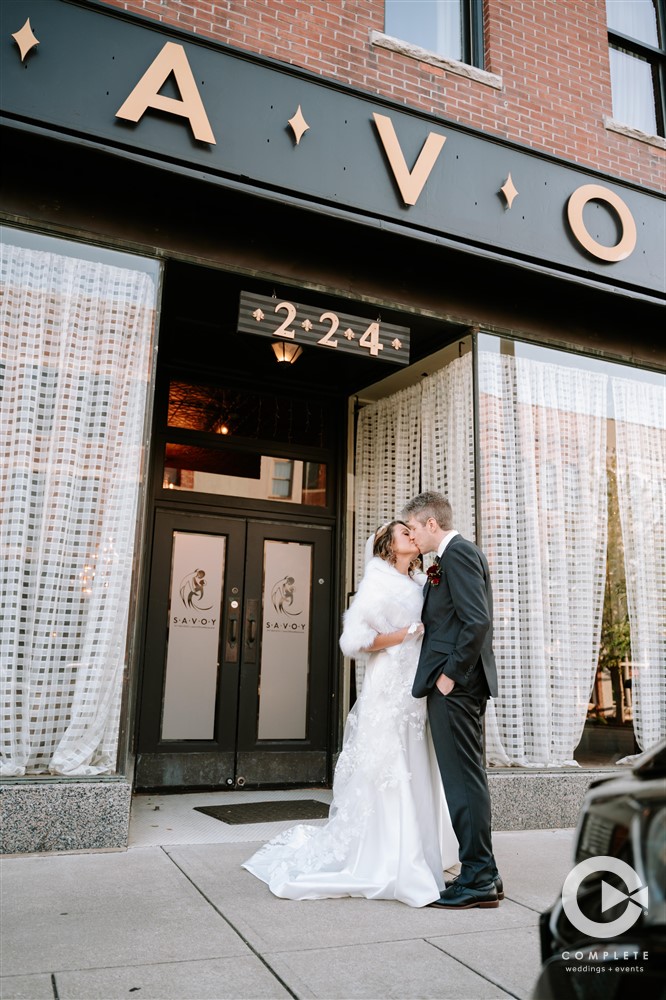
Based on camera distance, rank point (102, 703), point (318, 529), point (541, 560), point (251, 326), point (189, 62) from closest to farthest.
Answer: point (102, 703) < point (189, 62) < point (251, 326) < point (541, 560) < point (318, 529)

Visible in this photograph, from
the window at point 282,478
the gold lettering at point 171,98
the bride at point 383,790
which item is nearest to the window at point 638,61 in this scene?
the gold lettering at point 171,98

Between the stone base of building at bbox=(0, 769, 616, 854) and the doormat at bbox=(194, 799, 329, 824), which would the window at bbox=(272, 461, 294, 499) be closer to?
the doormat at bbox=(194, 799, 329, 824)

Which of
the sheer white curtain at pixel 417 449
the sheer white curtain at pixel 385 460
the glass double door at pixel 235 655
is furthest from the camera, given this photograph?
the sheer white curtain at pixel 385 460

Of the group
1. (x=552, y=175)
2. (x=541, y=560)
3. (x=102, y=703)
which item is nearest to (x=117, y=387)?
(x=102, y=703)

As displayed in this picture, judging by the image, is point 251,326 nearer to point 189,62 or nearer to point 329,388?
point 189,62

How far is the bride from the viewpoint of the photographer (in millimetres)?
3871

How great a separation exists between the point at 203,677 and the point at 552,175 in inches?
210

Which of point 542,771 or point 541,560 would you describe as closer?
point 542,771

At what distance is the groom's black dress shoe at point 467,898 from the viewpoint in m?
3.70

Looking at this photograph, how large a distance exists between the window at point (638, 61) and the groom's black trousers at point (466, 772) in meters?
6.37

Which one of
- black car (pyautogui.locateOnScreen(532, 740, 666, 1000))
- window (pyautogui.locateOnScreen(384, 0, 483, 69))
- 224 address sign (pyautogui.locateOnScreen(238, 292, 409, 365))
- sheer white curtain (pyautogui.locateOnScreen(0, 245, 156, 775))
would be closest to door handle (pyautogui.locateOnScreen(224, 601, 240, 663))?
sheer white curtain (pyautogui.locateOnScreen(0, 245, 156, 775))

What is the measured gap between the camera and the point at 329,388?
7.95m

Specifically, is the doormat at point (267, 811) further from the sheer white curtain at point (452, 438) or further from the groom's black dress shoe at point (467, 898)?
the sheer white curtain at point (452, 438)

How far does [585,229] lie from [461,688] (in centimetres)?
438
